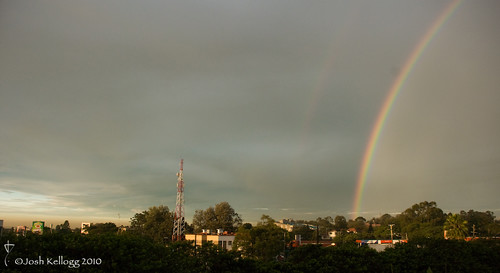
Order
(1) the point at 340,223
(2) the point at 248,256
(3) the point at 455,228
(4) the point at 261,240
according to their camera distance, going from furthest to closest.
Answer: (1) the point at 340,223
(3) the point at 455,228
(4) the point at 261,240
(2) the point at 248,256

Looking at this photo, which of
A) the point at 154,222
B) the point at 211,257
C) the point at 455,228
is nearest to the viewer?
the point at 211,257

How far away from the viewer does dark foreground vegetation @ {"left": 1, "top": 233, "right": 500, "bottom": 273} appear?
887 centimetres

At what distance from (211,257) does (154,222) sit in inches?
1943

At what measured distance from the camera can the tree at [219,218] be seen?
66.4m

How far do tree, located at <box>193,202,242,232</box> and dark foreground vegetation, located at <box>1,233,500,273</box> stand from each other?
50352mm

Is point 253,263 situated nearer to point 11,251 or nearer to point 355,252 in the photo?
point 355,252

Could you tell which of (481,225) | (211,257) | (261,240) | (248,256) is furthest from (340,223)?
(211,257)

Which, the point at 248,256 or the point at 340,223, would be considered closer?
the point at 248,256

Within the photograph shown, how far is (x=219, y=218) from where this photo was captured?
6738cm

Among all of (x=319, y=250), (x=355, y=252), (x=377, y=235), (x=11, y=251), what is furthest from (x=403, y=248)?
(x=377, y=235)

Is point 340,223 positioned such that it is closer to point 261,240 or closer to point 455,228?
point 455,228

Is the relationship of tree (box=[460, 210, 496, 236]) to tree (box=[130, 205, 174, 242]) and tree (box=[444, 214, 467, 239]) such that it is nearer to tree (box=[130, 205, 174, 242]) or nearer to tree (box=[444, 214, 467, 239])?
tree (box=[444, 214, 467, 239])

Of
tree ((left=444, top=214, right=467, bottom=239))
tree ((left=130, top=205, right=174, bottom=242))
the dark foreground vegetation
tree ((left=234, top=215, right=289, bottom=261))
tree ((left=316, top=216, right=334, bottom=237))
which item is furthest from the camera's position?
tree ((left=316, top=216, right=334, bottom=237))

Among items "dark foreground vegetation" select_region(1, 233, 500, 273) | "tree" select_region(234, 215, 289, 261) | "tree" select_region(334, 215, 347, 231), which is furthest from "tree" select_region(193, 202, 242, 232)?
"tree" select_region(334, 215, 347, 231)
